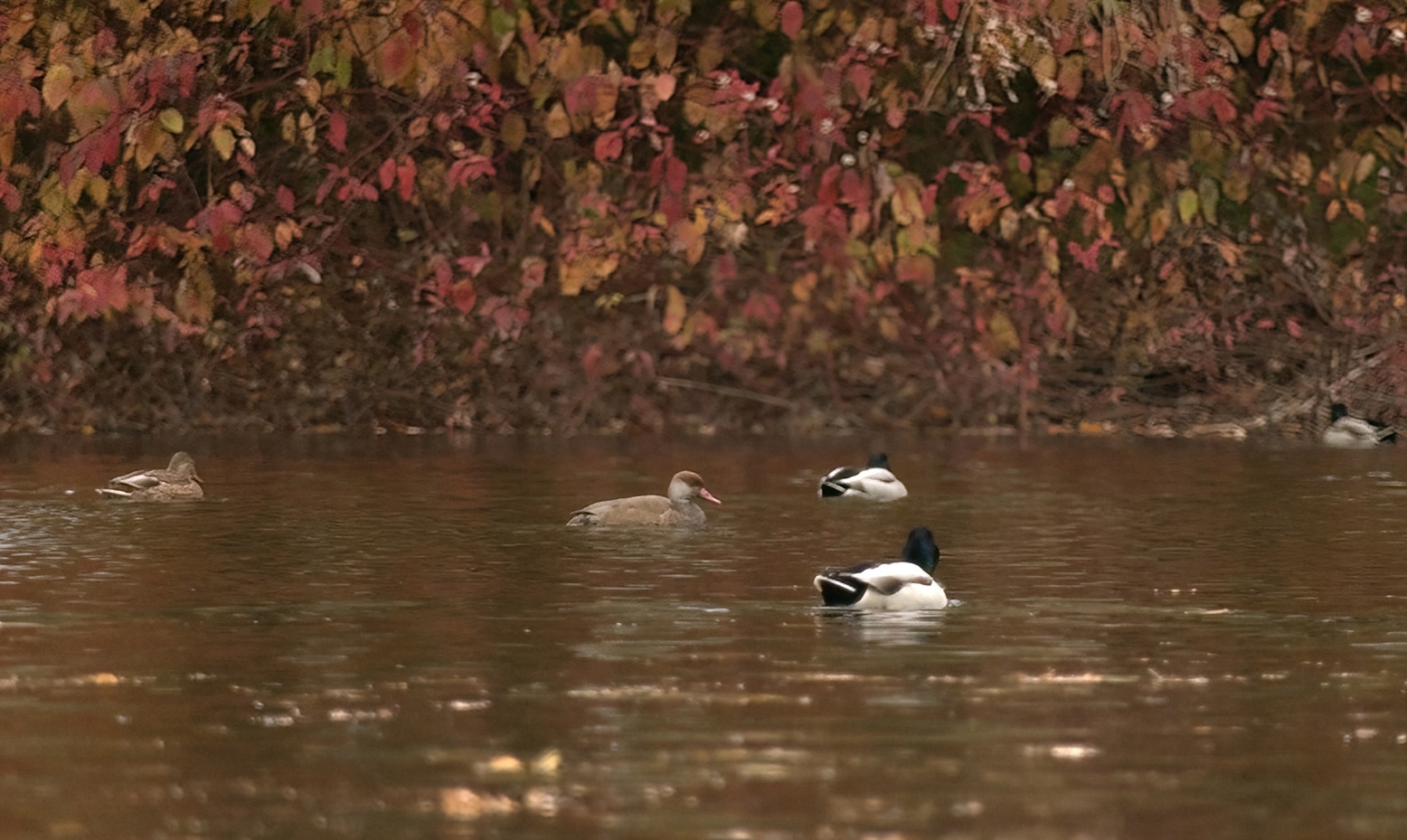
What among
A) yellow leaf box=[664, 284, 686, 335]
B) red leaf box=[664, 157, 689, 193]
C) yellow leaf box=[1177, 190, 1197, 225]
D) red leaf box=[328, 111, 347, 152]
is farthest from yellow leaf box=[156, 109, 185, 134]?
yellow leaf box=[1177, 190, 1197, 225]

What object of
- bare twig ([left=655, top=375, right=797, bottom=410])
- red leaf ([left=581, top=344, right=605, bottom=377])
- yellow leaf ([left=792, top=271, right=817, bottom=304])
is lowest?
bare twig ([left=655, top=375, right=797, bottom=410])

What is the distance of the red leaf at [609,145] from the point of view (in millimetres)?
27984

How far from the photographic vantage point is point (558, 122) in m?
28.0

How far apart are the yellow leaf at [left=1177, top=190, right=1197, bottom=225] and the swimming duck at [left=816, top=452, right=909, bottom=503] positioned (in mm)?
8686

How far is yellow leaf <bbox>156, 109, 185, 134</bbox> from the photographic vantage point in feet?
86.9

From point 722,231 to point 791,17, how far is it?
2797 mm

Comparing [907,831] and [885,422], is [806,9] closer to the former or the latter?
[885,422]

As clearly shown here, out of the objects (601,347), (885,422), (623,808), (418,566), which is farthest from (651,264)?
(623,808)

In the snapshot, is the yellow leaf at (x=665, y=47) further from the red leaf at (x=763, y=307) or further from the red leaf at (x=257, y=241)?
the red leaf at (x=257, y=241)

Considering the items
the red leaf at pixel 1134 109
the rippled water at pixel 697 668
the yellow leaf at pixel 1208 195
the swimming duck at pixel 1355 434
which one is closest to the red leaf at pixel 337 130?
the rippled water at pixel 697 668

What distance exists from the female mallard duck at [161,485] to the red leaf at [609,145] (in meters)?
8.19

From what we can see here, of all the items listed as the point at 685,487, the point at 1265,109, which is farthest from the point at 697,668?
the point at 1265,109

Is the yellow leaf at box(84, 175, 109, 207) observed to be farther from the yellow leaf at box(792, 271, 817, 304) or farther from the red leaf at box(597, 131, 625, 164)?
the yellow leaf at box(792, 271, 817, 304)

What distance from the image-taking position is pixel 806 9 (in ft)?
92.9
